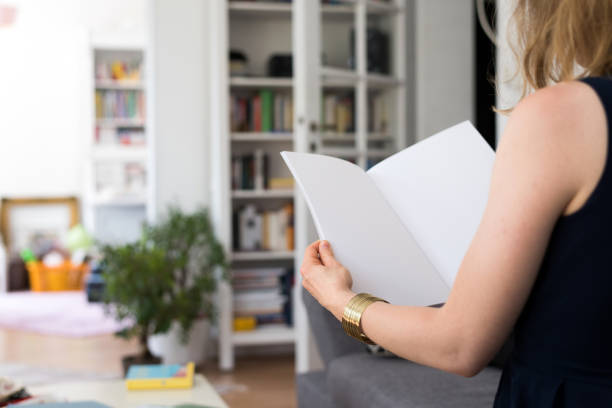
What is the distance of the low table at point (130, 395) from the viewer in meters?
1.75

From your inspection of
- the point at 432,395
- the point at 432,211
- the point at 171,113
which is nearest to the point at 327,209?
the point at 432,211

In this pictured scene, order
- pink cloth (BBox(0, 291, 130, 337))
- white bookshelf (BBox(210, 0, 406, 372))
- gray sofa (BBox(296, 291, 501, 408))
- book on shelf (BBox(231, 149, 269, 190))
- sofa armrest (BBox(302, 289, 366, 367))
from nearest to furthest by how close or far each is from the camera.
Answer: gray sofa (BBox(296, 291, 501, 408)) < sofa armrest (BBox(302, 289, 366, 367)) < white bookshelf (BBox(210, 0, 406, 372)) < book on shelf (BBox(231, 149, 269, 190)) < pink cloth (BBox(0, 291, 130, 337))

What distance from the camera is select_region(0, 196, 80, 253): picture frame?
7.67m

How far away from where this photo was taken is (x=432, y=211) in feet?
3.36

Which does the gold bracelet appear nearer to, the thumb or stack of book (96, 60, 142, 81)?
the thumb

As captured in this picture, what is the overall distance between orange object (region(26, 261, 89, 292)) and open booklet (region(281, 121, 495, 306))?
21.8 feet

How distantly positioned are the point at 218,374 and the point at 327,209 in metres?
2.99

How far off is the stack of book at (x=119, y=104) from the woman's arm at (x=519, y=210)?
7153 mm

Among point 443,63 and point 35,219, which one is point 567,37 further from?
point 35,219

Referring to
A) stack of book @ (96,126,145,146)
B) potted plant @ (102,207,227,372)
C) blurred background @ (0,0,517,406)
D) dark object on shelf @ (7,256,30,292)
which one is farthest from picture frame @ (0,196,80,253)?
potted plant @ (102,207,227,372)

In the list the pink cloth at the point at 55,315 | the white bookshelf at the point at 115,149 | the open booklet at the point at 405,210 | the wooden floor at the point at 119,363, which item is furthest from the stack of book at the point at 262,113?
the white bookshelf at the point at 115,149

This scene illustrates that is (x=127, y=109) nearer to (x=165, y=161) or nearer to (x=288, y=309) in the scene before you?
(x=165, y=161)

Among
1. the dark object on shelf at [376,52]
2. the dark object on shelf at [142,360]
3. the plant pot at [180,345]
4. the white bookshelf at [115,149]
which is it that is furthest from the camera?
the white bookshelf at [115,149]

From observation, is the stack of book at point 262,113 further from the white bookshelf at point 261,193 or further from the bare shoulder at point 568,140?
the bare shoulder at point 568,140
